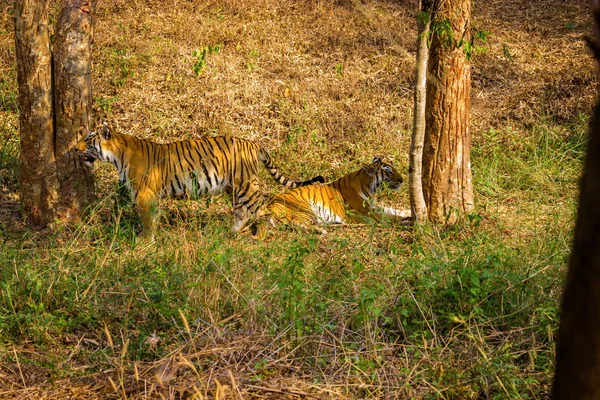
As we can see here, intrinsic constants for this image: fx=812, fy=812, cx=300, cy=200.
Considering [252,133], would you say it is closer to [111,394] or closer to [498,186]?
[498,186]

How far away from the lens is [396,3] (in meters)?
12.7

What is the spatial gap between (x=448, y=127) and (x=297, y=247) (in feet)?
10.1

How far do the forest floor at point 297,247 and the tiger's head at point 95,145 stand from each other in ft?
1.64

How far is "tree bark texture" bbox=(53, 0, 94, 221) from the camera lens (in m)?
6.83

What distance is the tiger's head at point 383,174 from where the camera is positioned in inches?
321

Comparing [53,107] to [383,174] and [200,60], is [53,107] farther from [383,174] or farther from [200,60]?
[200,60]

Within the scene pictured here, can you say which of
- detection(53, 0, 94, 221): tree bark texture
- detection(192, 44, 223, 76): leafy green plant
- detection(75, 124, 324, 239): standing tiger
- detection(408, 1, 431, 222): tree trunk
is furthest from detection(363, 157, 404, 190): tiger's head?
detection(192, 44, 223, 76): leafy green plant

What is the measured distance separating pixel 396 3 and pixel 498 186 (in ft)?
17.4

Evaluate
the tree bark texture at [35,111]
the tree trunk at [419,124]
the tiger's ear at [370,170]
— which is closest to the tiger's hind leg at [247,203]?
the tiger's ear at [370,170]

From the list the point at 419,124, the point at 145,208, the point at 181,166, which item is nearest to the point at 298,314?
the point at 419,124

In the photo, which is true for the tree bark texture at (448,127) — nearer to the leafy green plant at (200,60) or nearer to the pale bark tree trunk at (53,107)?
the pale bark tree trunk at (53,107)

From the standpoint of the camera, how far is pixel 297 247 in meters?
4.51

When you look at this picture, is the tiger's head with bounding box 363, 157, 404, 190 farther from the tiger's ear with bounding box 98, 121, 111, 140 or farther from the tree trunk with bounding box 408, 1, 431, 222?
the tiger's ear with bounding box 98, 121, 111, 140

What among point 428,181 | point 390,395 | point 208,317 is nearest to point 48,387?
point 208,317
